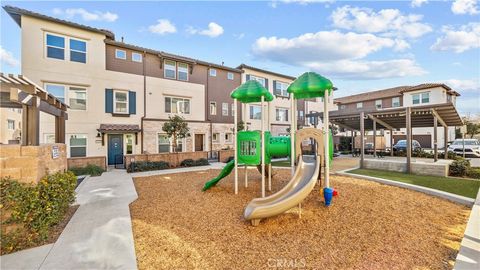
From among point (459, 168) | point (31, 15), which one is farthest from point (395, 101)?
point (31, 15)

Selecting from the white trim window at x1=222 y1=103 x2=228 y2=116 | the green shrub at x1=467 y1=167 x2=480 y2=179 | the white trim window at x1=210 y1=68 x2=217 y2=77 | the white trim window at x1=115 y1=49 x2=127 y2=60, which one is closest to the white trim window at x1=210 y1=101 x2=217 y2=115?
the white trim window at x1=222 y1=103 x2=228 y2=116

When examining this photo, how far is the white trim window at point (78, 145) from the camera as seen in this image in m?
13.9

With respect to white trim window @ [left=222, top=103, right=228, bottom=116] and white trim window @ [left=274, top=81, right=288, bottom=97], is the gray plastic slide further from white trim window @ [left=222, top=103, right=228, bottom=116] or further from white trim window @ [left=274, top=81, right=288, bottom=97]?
white trim window @ [left=274, top=81, right=288, bottom=97]

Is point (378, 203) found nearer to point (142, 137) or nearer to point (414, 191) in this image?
point (414, 191)

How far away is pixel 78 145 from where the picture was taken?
1408cm

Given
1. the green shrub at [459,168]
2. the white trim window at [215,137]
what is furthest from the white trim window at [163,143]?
the green shrub at [459,168]

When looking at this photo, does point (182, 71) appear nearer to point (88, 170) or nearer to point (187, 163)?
point (187, 163)

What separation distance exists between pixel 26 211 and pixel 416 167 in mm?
15135

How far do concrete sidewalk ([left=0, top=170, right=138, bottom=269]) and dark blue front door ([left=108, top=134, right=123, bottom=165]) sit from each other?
891 centimetres

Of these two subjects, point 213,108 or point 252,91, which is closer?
point 252,91

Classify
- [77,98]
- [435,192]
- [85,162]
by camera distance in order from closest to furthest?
1. [435,192]
2. [85,162]
3. [77,98]

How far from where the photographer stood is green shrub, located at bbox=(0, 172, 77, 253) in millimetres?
4082

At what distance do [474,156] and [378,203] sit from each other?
70.9ft

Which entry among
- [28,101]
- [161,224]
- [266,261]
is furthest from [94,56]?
[266,261]
